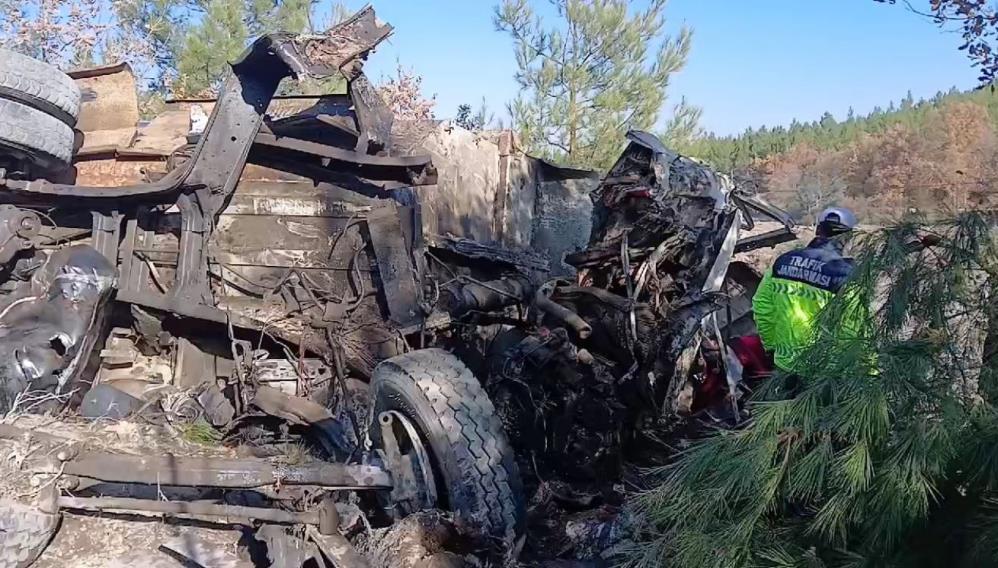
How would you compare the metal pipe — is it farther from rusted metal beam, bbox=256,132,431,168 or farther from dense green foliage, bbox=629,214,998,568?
dense green foliage, bbox=629,214,998,568

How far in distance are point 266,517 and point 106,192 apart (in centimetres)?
340

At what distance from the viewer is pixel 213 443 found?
5.31 meters

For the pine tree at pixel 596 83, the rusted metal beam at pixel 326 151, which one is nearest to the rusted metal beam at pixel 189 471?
the rusted metal beam at pixel 326 151

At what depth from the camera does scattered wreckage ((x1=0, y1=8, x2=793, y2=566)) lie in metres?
3.76

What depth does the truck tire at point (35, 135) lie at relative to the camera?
17.6 ft

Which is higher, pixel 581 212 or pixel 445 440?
pixel 581 212

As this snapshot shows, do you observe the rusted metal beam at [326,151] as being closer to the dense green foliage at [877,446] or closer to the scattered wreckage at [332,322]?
the scattered wreckage at [332,322]

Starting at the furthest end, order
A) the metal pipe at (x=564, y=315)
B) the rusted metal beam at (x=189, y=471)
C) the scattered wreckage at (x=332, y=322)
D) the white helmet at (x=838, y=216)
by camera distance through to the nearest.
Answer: the metal pipe at (x=564, y=315) < the white helmet at (x=838, y=216) < the scattered wreckage at (x=332, y=322) < the rusted metal beam at (x=189, y=471)

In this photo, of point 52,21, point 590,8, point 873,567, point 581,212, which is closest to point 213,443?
point 873,567

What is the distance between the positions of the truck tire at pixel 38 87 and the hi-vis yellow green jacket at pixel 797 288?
4491mm

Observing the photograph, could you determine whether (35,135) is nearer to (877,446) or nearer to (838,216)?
(838,216)

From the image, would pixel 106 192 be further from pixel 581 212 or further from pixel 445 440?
pixel 581 212

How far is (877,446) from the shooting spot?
2.25 meters

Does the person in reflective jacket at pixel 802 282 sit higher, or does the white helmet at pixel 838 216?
the white helmet at pixel 838 216
